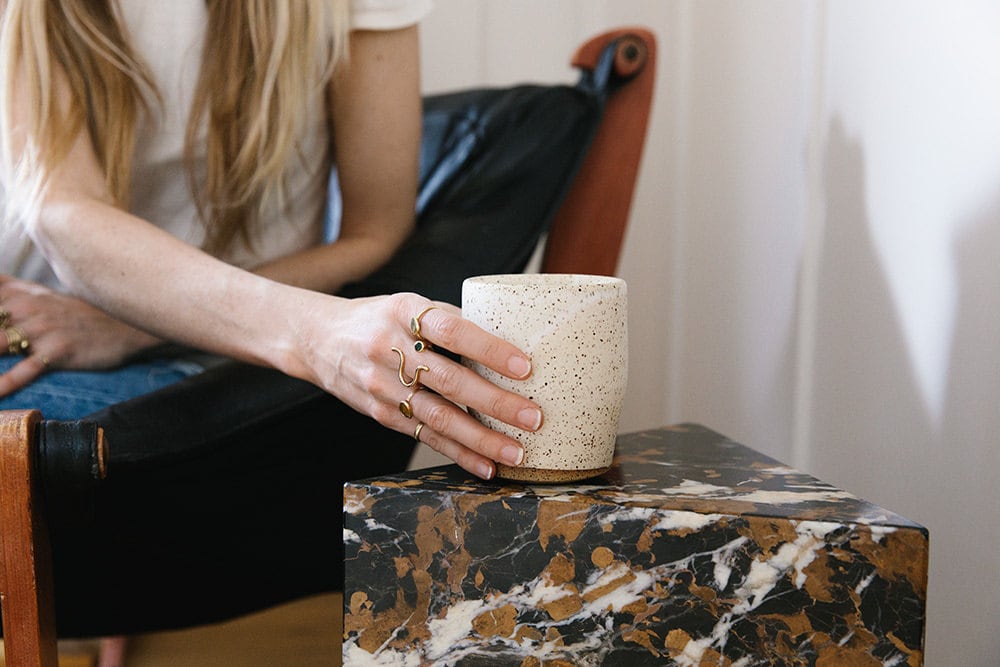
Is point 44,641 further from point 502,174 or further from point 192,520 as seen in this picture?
point 502,174

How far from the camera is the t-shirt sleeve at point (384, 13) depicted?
1.08m

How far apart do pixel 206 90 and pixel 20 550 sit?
0.63 m

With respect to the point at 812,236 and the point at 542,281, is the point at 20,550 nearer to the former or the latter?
the point at 542,281

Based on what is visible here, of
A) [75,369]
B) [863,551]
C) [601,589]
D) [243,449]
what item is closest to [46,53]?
[75,369]

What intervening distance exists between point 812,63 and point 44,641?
0.97m

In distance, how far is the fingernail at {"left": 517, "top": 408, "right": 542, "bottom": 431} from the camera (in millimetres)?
627

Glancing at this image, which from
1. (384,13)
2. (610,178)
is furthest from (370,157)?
(610,178)

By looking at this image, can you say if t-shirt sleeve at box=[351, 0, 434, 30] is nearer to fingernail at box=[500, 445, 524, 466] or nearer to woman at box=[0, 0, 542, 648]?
woman at box=[0, 0, 542, 648]

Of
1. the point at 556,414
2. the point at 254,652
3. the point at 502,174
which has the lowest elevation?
the point at 254,652

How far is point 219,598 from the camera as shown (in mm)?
903

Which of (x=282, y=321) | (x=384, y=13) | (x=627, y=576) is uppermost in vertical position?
(x=384, y=13)

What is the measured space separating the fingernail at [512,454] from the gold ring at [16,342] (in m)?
0.54

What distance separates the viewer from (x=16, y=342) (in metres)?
0.94

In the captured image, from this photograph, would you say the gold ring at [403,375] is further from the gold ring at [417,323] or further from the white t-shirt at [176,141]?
the white t-shirt at [176,141]
